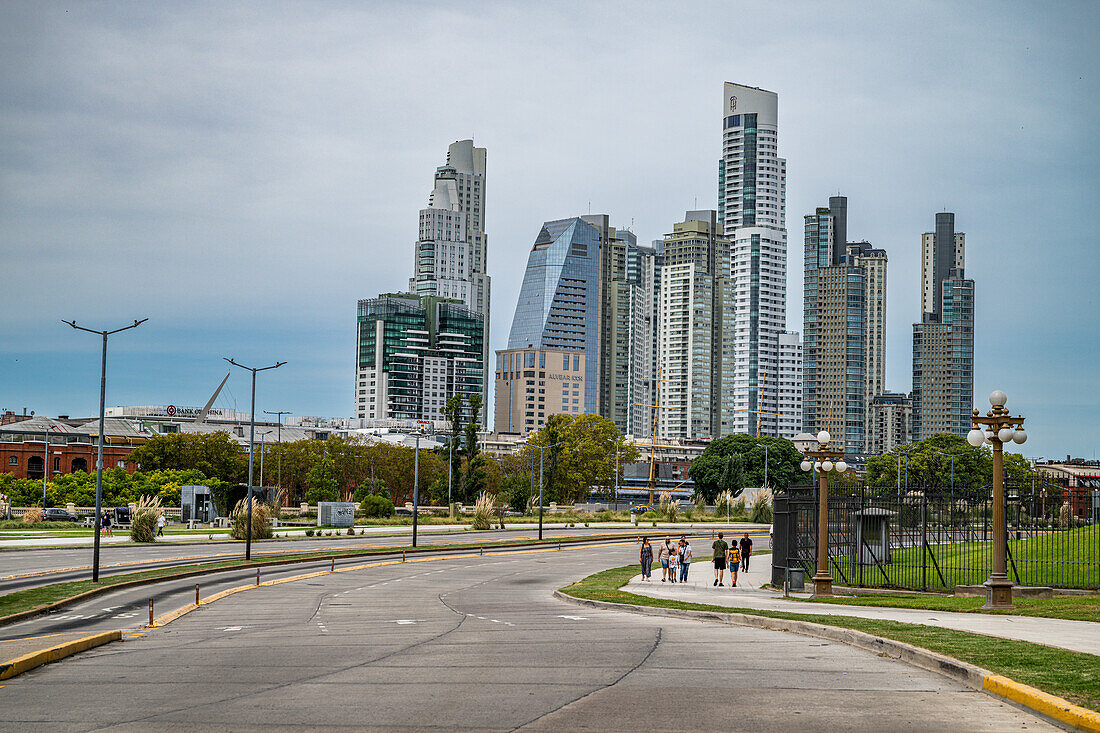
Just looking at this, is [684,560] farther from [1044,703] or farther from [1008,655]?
[1044,703]

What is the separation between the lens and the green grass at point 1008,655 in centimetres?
1162

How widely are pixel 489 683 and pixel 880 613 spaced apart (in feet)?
41.0

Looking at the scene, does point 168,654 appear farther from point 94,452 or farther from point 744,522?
point 94,452

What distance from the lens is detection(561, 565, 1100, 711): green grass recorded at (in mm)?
11617

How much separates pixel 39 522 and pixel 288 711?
73507mm

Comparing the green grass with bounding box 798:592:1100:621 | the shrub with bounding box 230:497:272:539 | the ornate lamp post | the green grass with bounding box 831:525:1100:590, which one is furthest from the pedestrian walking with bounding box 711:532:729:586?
the shrub with bounding box 230:497:272:539

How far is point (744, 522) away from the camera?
3760 inches

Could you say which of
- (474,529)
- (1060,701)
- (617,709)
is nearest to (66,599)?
(617,709)

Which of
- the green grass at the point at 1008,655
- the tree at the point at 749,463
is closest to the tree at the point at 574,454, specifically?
the tree at the point at 749,463

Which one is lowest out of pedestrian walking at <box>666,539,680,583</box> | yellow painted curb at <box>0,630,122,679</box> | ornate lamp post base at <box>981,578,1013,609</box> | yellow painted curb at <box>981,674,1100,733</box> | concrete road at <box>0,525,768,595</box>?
concrete road at <box>0,525,768,595</box>

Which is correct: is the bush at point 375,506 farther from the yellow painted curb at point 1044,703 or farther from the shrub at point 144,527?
the yellow painted curb at point 1044,703

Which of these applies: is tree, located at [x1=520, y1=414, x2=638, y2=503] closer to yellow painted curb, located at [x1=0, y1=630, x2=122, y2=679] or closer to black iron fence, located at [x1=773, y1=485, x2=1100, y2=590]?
black iron fence, located at [x1=773, y1=485, x2=1100, y2=590]

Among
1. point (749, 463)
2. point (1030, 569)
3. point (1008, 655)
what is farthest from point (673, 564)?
point (749, 463)

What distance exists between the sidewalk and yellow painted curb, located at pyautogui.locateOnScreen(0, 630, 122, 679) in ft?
45.6
